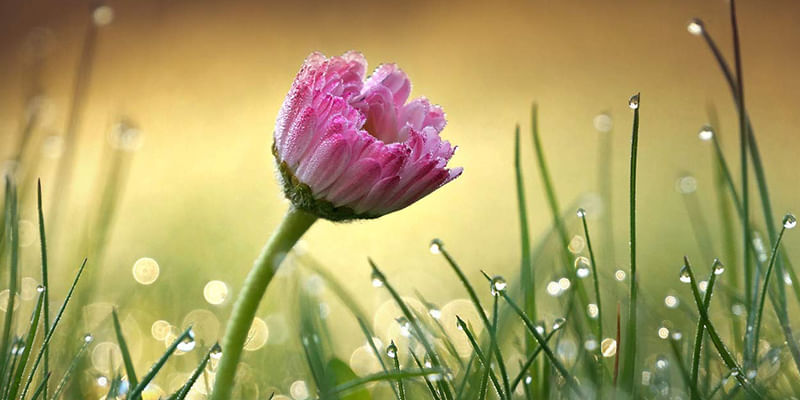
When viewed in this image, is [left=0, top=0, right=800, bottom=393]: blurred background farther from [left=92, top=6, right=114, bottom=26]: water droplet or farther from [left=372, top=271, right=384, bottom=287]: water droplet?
[left=372, top=271, right=384, bottom=287]: water droplet

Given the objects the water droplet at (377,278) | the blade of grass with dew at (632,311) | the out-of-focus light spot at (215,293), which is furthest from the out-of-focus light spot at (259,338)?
the blade of grass with dew at (632,311)

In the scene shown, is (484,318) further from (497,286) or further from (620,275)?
(620,275)

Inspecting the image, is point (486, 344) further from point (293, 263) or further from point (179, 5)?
point (179, 5)

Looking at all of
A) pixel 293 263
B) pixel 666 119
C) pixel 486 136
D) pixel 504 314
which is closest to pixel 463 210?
pixel 486 136

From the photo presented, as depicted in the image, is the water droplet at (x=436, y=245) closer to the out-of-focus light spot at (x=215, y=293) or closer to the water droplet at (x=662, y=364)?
the water droplet at (x=662, y=364)

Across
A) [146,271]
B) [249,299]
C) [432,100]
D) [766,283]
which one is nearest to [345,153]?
[249,299]

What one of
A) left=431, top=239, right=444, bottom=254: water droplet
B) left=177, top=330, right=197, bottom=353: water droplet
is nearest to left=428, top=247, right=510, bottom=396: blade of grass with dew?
left=431, top=239, right=444, bottom=254: water droplet

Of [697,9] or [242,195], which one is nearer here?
[242,195]
